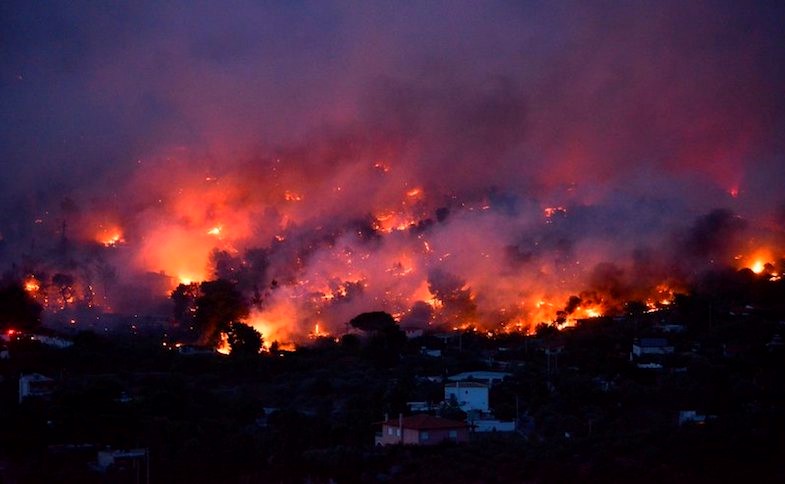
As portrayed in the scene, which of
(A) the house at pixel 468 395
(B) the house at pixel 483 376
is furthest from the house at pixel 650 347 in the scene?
(A) the house at pixel 468 395

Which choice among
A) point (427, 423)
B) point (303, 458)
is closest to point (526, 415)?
point (427, 423)

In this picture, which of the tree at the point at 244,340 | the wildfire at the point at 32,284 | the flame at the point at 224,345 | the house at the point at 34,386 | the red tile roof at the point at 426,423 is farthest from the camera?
the wildfire at the point at 32,284

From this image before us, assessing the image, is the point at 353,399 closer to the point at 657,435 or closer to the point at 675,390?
the point at 675,390

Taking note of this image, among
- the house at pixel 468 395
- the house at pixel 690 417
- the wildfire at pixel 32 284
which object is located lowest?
the house at pixel 690 417

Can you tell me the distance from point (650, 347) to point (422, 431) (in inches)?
482

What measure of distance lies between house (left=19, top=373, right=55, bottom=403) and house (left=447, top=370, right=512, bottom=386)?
9.15 metres

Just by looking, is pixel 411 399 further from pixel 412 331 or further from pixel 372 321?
pixel 412 331

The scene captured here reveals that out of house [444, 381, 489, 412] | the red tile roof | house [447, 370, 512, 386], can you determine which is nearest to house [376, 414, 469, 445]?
the red tile roof

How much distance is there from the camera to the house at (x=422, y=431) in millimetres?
23422

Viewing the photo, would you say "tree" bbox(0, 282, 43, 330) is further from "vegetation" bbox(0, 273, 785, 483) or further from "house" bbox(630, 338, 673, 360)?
"house" bbox(630, 338, 673, 360)

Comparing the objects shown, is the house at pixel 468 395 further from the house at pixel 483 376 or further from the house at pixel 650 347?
the house at pixel 650 347

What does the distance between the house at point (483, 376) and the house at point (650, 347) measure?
3650 millimetres

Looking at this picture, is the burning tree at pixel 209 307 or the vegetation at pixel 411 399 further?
the burning tree at pixel 209 307

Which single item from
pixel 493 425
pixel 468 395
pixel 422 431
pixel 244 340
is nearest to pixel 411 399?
pixel 468 395
